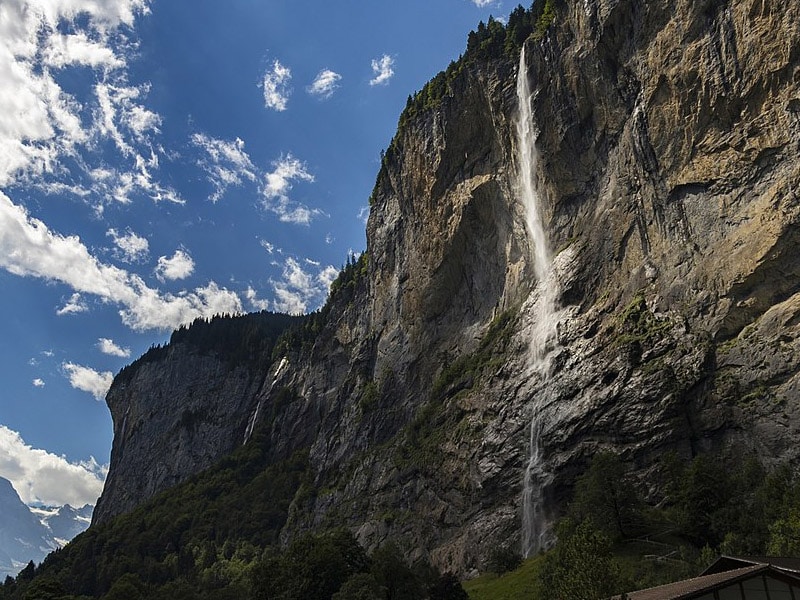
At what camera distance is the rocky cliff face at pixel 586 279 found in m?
59.1

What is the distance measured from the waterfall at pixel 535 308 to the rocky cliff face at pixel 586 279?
134 centimetres

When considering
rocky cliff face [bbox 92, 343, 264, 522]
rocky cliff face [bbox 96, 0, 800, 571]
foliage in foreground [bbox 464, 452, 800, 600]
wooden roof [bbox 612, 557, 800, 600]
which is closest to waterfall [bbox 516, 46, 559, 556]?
rocky cliff face [bbox 96, 0, 800, 571]

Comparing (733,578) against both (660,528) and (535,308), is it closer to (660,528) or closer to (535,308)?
(660,528)

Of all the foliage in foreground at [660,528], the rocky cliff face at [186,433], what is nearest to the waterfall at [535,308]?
the foliage in foreground at [660,528]

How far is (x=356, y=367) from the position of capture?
129375mm

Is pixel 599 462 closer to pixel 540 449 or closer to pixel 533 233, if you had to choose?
pixel 540 449

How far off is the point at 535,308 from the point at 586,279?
896 centimetres

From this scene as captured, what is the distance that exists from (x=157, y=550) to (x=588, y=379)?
99.6 m

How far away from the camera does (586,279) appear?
78500 mm

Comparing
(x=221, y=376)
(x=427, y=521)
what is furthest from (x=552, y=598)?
(x=221, y=376)

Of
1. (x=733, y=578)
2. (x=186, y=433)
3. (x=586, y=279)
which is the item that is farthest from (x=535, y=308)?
(x=186, y=433)

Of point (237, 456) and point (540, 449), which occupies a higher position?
point (237, 456)

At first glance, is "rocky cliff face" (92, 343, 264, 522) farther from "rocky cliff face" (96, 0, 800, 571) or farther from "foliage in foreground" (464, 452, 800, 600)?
"foliage in foreground" (464, 452, 800, 600)

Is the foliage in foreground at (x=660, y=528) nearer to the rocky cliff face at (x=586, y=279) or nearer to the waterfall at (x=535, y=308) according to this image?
the rocky cliff face at (x=586, y=279)
